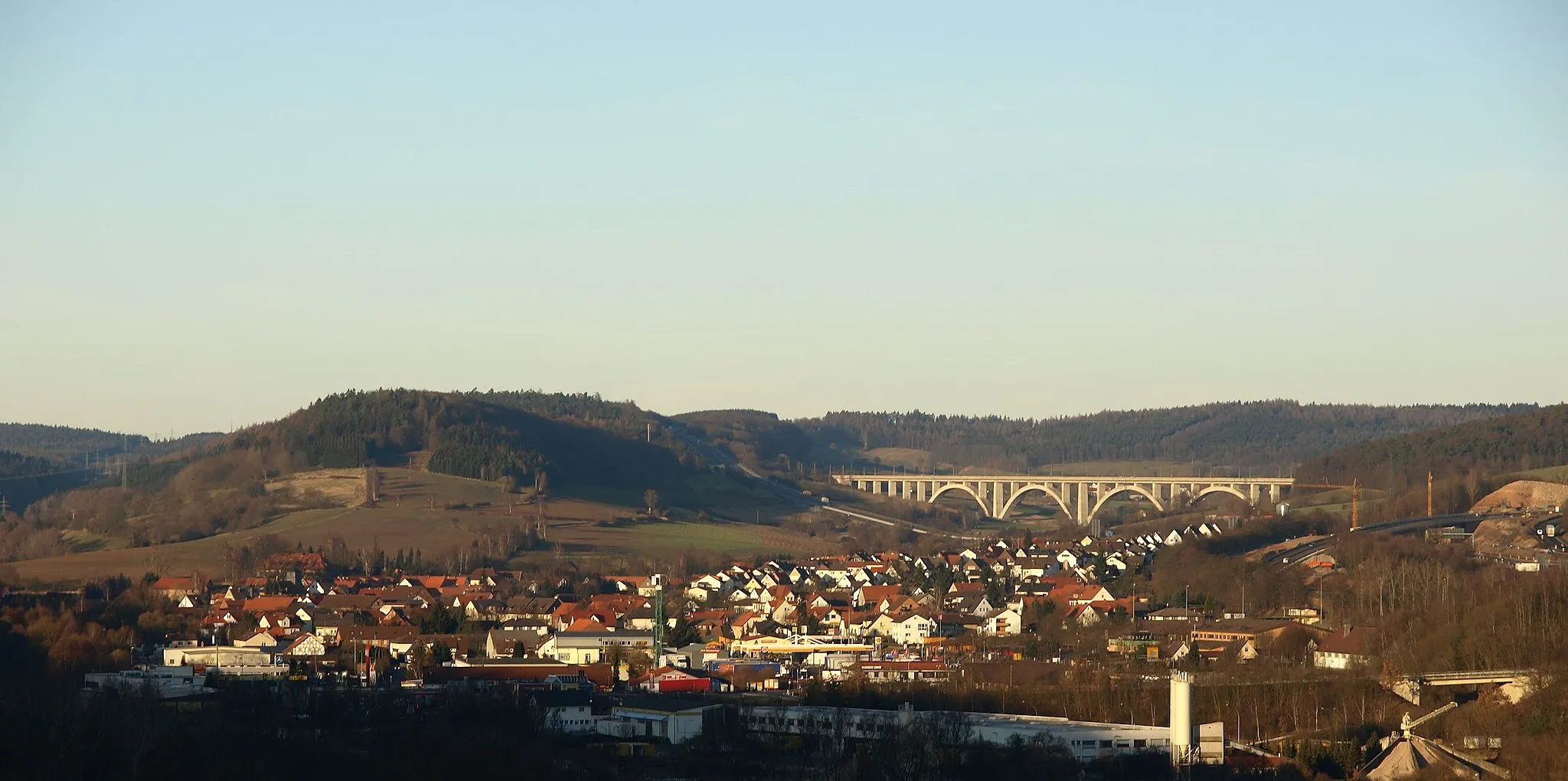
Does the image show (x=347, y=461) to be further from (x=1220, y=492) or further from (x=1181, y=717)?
(x=1181, y=717)

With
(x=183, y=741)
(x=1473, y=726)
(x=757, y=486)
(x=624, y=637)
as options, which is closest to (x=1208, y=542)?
(x=624, y=637)

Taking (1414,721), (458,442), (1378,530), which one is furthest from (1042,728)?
(458,442)

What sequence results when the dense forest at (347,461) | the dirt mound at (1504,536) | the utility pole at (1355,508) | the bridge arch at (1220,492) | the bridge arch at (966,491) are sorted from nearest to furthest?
the dirt mound at (1504,536), the utility pole at (1355,508), the dense forest at (347,461), the bridge arch at (1220,492), the bridge arch at (966,491)

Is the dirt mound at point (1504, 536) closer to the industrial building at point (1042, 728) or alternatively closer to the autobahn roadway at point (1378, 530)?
the autobahn roadway at point (1378, 530)

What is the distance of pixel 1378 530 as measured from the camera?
257 feet

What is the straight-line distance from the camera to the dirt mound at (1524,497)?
3408 inches

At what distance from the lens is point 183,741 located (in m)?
35.8

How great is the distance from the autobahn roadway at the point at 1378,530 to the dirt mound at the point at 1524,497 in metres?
3.28

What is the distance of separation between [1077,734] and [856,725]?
3.95 m

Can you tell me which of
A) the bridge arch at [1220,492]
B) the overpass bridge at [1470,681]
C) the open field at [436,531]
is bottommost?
the overpass bridge at [1470,681]

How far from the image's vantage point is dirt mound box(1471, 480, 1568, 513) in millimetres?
86562

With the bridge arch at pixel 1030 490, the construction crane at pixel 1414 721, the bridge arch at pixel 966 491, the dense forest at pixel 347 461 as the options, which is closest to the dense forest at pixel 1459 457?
the bridge arch at pixel 1030 490

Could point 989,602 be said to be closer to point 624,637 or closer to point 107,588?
point 624,637

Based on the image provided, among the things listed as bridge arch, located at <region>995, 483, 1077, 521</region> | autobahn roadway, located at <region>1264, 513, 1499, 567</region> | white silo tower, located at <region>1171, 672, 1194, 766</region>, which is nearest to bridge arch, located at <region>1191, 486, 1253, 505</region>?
bridge arch, located at <region>995, 483, 1077, 521</region>
